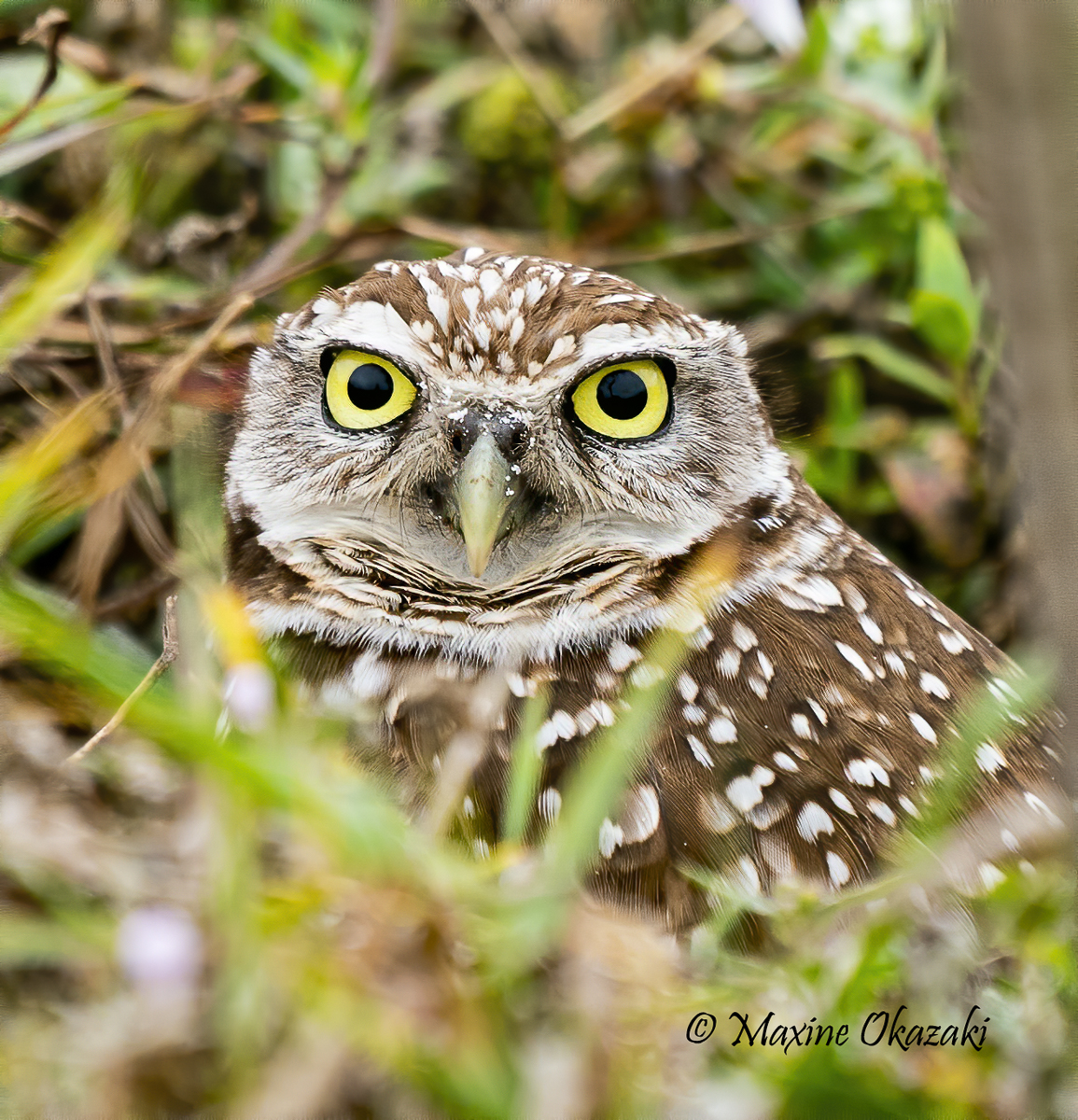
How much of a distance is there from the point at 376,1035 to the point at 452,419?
602mm

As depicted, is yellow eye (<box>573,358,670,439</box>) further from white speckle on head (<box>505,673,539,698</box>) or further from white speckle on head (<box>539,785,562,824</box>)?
white speckle on head (<box>539,785,562,824</box>)

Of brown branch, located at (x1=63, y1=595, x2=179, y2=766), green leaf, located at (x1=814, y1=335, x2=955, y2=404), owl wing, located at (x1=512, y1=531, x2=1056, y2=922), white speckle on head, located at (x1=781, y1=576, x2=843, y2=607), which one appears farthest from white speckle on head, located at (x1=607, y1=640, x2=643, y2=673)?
green leaf, located at (x1=814, y1=335, x2=955, y2=404)

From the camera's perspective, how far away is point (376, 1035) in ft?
2.44

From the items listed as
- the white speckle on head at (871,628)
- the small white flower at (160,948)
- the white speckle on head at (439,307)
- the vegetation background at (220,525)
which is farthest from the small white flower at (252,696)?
the white speckle on head at (871,628)

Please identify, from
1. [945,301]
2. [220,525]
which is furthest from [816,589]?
[220,525]

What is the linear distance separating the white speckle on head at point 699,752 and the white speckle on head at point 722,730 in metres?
0.02

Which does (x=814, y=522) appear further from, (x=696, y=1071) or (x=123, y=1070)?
(x=123, y=1070)

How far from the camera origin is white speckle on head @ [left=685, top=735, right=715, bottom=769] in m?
1.14

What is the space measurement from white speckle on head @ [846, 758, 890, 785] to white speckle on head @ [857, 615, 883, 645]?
16cm

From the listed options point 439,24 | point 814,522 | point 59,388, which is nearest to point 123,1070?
point 814,522

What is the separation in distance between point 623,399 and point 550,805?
0.43 metres

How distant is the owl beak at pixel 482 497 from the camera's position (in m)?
1.09

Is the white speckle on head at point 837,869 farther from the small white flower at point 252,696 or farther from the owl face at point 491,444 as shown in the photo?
the small white flower at point 252,696

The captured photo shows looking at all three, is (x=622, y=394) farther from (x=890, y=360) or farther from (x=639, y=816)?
(x=890, y=360)
